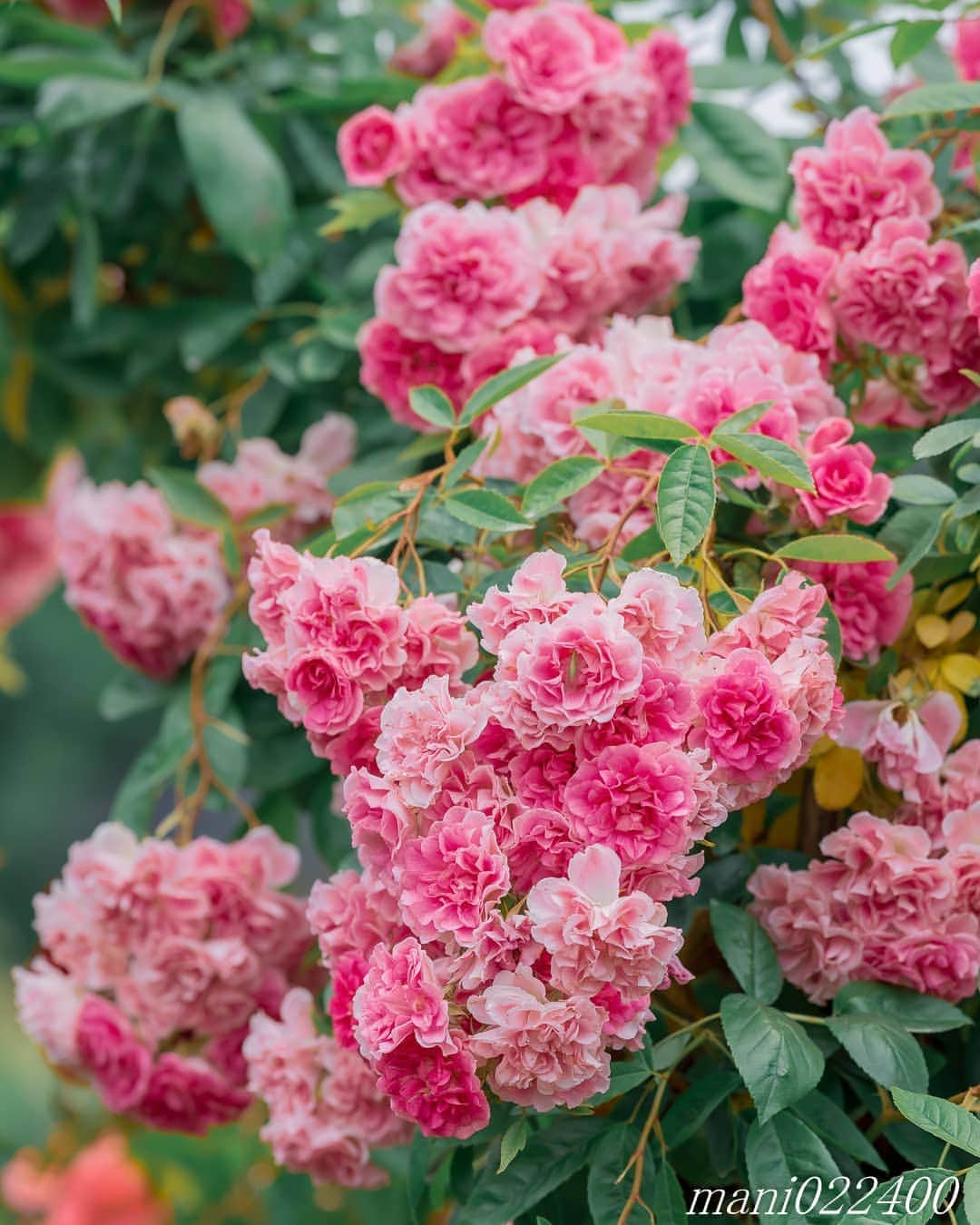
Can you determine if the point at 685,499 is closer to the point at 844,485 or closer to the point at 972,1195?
the point at 844,485

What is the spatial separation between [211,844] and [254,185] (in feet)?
1.52

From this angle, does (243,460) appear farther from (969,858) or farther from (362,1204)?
(362,1204)

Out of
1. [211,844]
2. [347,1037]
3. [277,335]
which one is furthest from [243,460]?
[347,1037]

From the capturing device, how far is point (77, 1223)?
1267 mm

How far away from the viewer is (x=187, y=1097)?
0.77 metres

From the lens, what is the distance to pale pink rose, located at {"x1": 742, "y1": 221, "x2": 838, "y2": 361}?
688 mm

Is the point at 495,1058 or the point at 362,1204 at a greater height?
the point at 495,1058

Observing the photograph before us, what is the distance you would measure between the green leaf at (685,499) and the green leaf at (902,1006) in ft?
0.76

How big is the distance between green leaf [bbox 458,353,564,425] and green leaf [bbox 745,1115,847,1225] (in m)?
0.36

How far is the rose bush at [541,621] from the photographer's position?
0.53 m

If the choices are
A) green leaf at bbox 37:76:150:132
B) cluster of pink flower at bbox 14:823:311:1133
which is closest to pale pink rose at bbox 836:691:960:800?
cluster of pink flower at bbox 14:823:311:1133

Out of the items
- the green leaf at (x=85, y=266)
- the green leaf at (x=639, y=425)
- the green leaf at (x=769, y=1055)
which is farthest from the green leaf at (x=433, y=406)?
the green leaf at (x=85, y=266)

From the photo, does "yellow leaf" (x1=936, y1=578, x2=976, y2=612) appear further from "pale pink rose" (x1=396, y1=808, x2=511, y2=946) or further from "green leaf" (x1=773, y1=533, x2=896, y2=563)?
"pale pink rose" (x1=396, y1=808, x2=511, y2=946)

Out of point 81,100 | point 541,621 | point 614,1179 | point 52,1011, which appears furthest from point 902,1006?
point 81,100
